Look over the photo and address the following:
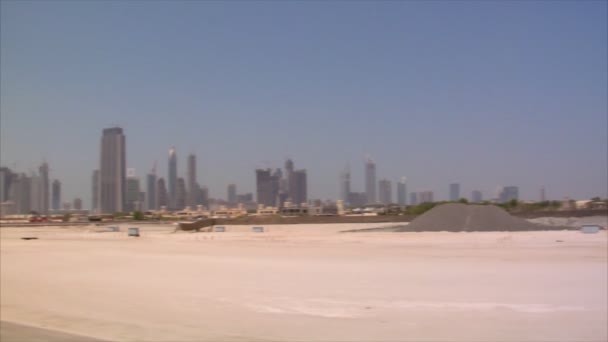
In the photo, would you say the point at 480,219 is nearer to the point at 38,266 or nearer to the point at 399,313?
the point at 38,266

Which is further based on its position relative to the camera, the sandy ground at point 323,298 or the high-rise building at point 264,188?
the high-rise building at point 264,188

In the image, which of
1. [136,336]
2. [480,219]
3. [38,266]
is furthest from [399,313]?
[480,219]

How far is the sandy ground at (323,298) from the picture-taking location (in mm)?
11211

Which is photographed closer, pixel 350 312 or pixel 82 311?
pixel 350 312

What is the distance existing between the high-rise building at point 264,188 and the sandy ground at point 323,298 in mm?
149302

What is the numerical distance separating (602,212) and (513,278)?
228ft

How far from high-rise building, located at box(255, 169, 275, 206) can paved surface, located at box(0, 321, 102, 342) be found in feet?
532

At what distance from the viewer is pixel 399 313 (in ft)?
42.1

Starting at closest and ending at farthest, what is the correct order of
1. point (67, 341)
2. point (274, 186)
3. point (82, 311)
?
1. point (67, 341)
2. point (82, 311)
3. point (274, 186)

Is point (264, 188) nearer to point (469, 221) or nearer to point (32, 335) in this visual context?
point (469, 221)

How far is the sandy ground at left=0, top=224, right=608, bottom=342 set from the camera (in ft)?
36.8

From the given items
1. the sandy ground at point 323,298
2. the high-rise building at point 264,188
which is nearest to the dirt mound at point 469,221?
the sandy ground at point 323,298

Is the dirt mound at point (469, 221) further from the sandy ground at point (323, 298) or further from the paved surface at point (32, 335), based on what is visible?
the paved surface at point (32, 335)

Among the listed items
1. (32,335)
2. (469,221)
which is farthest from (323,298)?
(469,221)
